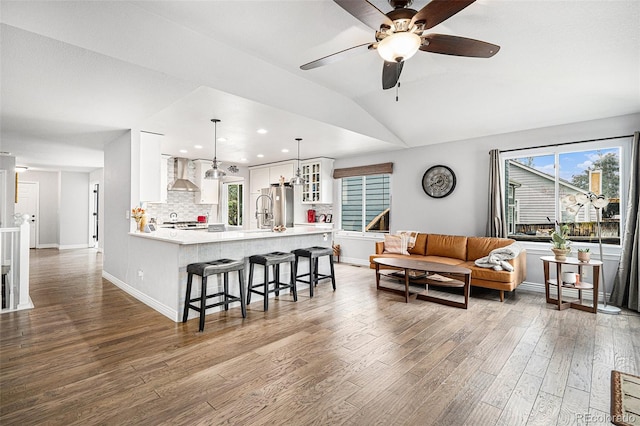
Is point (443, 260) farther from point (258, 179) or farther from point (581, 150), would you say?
point (258, 179)

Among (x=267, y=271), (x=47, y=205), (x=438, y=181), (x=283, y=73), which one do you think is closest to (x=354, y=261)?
(x=438, y=181)

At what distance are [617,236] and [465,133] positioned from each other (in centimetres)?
259

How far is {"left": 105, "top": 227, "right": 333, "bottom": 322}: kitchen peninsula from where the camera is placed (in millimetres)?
3521

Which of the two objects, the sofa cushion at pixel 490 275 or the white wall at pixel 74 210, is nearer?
the sofa cushion at pixel 490 275

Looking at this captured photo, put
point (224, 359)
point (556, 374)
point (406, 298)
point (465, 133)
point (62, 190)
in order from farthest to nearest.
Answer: point (62, 190), point (465, 133), point (406, 298), point (224, 359), point (556, 374)

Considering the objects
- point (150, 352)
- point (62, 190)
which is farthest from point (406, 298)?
point (62, 190)

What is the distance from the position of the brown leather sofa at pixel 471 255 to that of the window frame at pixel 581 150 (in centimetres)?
56

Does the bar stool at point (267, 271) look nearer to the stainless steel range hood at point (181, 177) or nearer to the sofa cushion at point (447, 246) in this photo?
the sofa cushion at point (447, 246)

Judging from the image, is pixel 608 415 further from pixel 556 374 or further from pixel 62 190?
pixel 62 190

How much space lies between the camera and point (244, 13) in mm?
2545

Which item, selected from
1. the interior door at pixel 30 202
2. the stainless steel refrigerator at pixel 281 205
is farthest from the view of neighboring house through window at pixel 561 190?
the interior door at pixel 30 202

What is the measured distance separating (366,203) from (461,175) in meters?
2.16

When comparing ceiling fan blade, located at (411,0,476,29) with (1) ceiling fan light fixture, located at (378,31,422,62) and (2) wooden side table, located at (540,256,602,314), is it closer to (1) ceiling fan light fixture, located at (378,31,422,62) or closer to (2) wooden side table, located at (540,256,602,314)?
(1) ceiling fan light fixture, located at (378,31,422,62)

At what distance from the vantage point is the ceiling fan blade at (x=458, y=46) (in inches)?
82.2
